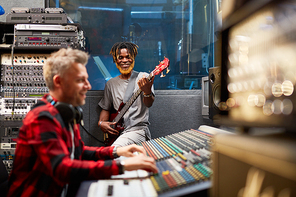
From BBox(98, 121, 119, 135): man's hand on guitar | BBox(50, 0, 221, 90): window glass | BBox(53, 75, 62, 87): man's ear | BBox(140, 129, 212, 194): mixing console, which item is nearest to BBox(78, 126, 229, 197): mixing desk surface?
BBox(140, 129, 212, 194): mixing console

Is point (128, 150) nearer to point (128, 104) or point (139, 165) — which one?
point (139, 165)

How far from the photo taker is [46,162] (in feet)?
2.26

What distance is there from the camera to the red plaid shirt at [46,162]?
0.69 m

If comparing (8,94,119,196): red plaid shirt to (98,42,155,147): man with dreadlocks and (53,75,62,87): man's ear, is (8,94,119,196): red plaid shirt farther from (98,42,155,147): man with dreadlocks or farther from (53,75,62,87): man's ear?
(98,42,155,147): man with dreadlocks

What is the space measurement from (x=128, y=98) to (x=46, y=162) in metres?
1.45

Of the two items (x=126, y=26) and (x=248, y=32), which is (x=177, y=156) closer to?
(x=248, y=32)

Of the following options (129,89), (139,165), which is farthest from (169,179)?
(129,89)

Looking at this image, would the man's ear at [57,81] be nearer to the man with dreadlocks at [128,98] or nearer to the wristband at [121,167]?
the wristband at [121,167]

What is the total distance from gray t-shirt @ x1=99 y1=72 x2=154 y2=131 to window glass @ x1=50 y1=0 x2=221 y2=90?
1.77 feet

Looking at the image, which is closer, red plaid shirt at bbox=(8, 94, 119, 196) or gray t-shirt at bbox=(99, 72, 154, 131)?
red plaid shirt at bbox=(8, 94, 119, 196)

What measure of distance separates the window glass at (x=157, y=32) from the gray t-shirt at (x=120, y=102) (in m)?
0.54

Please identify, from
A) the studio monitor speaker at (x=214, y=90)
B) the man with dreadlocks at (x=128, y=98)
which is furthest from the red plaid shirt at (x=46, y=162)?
the man with dreadlocks at (x=128, y=98)

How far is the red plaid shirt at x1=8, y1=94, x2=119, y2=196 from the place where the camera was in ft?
2.25

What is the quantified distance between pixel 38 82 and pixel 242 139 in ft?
6.39
